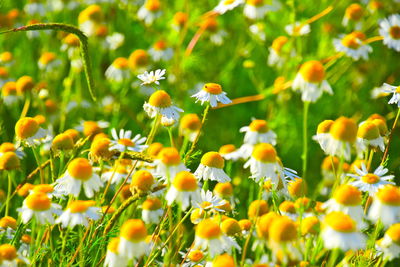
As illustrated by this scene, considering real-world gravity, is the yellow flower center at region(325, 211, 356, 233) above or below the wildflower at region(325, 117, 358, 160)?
below

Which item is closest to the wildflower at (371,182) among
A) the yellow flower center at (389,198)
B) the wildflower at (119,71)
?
the yellow flower center at (389,198)

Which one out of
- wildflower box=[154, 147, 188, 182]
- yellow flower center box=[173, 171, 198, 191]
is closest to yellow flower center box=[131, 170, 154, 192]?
wildflower box=[154, 147, 188, 182]

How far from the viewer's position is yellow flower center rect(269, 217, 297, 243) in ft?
3.96

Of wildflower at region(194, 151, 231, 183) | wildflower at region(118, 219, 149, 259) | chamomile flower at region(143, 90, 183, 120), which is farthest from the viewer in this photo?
chamomile flower at region(143, 90, 183, 120)

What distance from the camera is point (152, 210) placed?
6.29 ft

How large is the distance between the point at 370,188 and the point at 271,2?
214 centimetres

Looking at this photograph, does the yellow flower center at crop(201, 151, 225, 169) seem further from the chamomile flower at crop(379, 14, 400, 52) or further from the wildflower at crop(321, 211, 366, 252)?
the chamomile flower at crop(379, 14, 400, 52)

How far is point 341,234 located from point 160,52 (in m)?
2.57

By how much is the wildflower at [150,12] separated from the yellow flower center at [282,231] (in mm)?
2762

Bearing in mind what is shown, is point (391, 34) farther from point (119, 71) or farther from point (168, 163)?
point (168, 163)

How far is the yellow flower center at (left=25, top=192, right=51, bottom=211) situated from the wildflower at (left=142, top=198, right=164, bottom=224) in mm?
407

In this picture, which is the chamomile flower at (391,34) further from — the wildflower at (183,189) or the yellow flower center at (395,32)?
the wildflower at (183,189)

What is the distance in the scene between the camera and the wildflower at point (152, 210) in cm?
191

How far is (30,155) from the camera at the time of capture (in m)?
3.03
